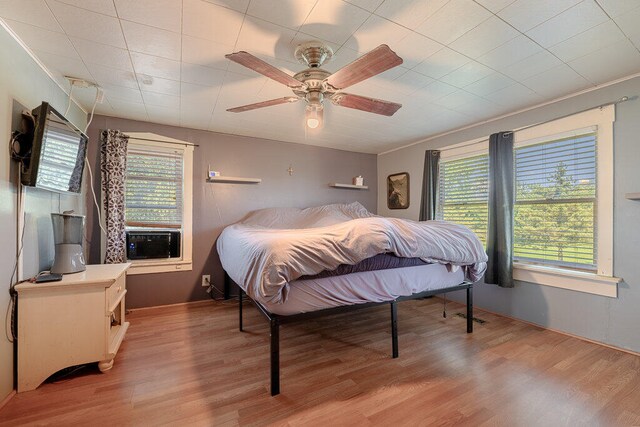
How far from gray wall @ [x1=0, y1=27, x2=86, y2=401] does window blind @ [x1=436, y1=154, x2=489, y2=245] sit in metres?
4.12

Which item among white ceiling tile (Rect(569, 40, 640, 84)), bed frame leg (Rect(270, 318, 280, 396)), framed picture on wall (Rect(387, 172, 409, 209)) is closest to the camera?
bed frame leg (Rect(270, 318, 280, 396))

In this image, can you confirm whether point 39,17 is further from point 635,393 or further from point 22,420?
point 635,393

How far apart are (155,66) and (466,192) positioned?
11.5 ft

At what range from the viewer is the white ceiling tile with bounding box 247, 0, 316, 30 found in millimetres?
1371

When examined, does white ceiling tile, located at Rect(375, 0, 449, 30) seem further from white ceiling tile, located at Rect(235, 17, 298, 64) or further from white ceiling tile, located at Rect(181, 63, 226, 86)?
white ceiling tile, located at Rect(181, 63, 226, 86)

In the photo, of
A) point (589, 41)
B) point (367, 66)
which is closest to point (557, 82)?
point (589, 41)


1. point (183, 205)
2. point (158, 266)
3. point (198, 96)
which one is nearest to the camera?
point (198, 96)

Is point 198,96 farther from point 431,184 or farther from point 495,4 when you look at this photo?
point 431,184

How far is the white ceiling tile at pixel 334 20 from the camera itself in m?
1.39

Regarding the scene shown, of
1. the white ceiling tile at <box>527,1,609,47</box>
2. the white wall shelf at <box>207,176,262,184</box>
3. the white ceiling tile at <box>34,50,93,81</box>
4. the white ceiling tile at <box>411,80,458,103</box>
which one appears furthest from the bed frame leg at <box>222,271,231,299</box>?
the white ceiling tile at <box>527,1,609,47</box>

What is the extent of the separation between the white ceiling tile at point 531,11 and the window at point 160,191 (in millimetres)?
3331

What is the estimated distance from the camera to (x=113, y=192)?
2.89 metres

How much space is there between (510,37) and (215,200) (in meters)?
3.33

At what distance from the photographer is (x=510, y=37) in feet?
5.38
